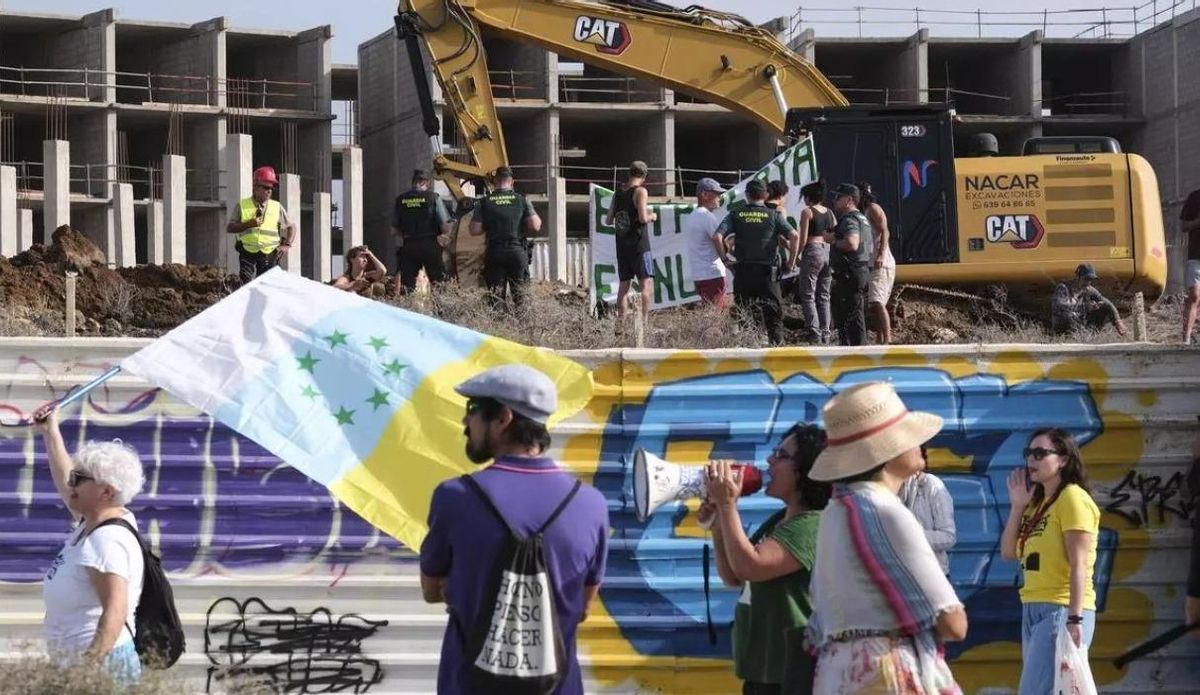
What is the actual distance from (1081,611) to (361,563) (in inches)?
131

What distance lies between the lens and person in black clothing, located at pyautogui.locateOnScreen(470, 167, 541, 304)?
14.2m

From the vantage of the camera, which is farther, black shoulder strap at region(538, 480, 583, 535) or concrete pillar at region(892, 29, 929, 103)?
concrete pillar at region(892, 29, 929, 103)

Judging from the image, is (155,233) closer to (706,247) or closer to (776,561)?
(706,247)

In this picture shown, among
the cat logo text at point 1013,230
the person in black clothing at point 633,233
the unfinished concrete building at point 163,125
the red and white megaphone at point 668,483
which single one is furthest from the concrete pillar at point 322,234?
the red and white megaphone at point 668,483

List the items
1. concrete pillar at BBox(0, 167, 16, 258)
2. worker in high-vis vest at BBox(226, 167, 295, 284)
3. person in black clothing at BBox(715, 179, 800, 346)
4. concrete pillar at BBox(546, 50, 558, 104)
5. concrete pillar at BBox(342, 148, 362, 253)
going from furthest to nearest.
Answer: concrete pillar at BBox(546, 50, 558, 104) < concrete pillar at BBox(342, 148, 362, 253) < concrete pillar at BBox(0, 167, 16, 258) < worker in high-vis vest at BBox(226, 167, 295, 284) < person in black clothing at BBox(715, 179, 800, 346)

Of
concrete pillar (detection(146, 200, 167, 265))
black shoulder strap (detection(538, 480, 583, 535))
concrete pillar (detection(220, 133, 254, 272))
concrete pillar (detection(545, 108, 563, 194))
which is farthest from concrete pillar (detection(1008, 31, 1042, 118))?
black shoulder strap (detection(538, 480, 583, 535))

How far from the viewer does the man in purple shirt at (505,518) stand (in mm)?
4957

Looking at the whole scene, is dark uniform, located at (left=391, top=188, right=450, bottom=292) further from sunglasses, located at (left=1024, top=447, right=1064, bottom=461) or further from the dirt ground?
sunglasses, located at (left=1024, top=447, right=1064, bottom=461)

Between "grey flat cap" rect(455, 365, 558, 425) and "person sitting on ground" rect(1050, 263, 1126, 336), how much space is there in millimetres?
10342

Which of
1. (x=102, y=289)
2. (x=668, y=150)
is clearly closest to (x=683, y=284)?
(x=102, y=289)

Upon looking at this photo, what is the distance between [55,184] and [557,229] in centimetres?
1137

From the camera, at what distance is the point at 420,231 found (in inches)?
607

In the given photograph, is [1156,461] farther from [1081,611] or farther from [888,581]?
[888,581]

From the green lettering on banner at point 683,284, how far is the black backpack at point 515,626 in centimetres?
1003
